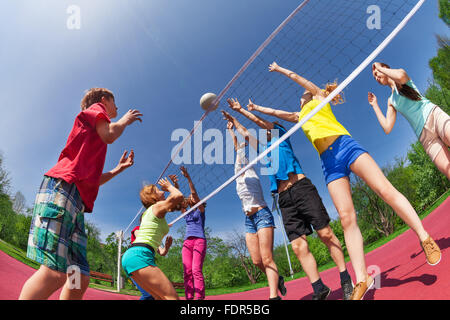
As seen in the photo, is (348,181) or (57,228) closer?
(57,228)

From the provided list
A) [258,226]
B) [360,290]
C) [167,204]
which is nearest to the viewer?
[360,290]

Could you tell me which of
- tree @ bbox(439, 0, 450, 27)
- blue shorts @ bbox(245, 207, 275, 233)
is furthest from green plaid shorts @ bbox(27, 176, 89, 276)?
tree @ bbox(439, 0, 450, 27)

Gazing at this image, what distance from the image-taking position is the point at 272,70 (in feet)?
13.1

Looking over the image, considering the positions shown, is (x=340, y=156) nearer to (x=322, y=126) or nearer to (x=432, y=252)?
(x=322, y=126)

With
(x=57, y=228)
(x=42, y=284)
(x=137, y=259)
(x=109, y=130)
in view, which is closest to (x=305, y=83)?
(x=109, y=130)

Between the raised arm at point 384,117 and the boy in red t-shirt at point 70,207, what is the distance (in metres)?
3.24

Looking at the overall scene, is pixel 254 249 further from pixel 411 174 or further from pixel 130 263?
pixel 411 174

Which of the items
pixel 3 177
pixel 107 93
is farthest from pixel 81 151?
pixel 3 177

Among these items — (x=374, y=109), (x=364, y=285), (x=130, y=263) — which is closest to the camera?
(x=364, y=285)

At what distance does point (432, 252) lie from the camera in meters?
2.32

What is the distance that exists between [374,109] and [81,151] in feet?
12.4

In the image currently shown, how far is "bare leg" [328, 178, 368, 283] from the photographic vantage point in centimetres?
244

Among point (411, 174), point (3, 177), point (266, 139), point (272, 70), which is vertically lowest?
point (266, 139)

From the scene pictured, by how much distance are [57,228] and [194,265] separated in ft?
8.70
